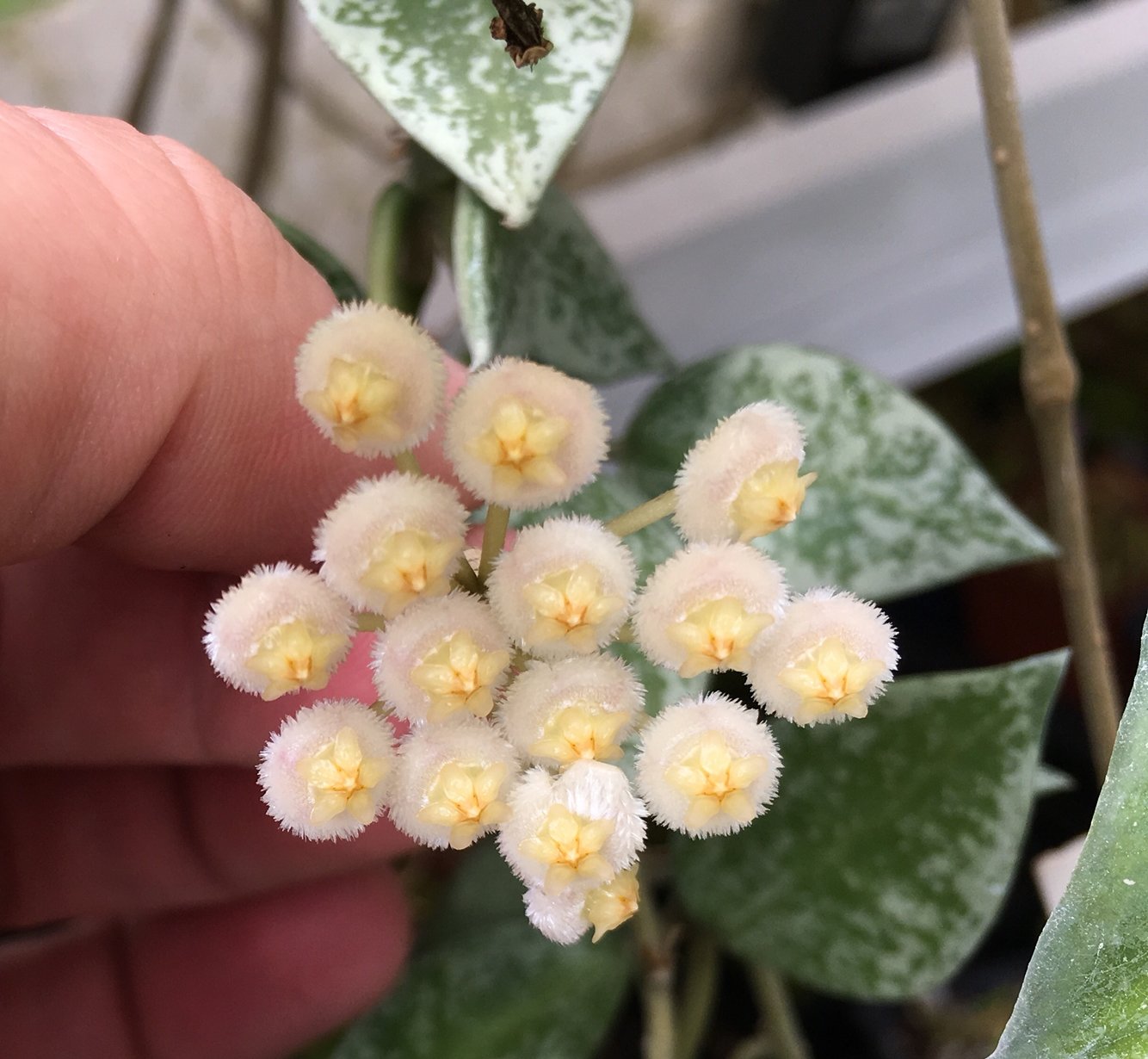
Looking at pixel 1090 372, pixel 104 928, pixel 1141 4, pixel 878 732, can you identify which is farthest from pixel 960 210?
pixel 104 928

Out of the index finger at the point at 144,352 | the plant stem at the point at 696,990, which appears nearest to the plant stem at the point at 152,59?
the index finger at the point at 144,352

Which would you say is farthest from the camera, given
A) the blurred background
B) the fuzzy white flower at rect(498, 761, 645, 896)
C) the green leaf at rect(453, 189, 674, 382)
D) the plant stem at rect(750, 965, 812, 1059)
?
the blurred background

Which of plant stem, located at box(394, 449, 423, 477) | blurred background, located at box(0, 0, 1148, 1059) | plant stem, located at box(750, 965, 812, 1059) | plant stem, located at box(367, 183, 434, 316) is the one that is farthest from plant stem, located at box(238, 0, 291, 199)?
plant stem, located at box(750, 965, 812, 1059)

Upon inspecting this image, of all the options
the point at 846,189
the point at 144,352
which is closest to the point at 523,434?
the point at 144,352

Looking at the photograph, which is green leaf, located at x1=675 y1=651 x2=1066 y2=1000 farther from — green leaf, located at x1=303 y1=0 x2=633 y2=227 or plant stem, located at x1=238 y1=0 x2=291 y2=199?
plant stem, located at x1=238 y1=0 x2=291 y2=199

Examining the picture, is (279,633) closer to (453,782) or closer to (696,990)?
(453,782)
